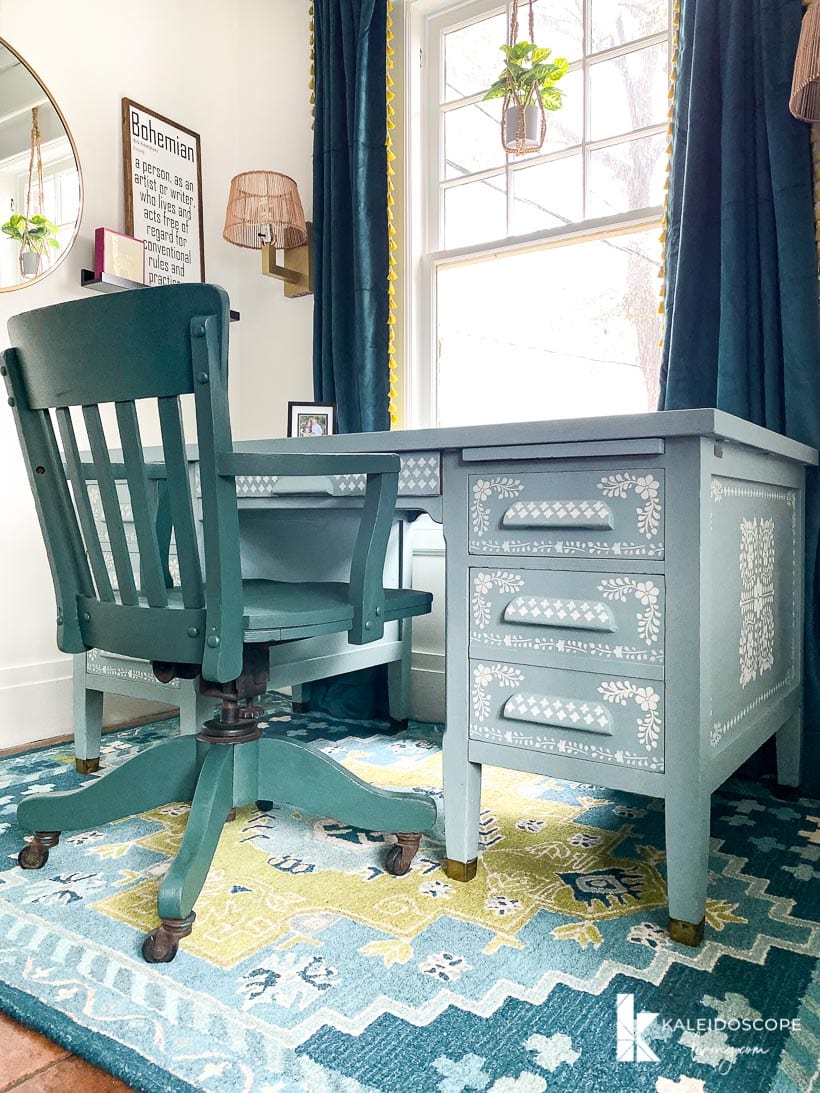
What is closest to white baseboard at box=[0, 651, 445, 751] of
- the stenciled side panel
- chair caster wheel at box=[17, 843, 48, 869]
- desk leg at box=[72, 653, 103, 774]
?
desk leg at box=[72, 653, 103, 774]

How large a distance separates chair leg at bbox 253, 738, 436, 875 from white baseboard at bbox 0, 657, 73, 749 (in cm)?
127

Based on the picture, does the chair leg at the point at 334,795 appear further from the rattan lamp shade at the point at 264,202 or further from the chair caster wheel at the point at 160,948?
the rattan lamp shade at the point at 264,202

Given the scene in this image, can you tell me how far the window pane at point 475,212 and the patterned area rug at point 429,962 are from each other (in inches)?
74.1

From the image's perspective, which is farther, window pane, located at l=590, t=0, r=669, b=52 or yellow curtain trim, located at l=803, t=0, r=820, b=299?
window pane, located at l=590, t=0, r=669, b=52

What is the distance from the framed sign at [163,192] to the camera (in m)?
2.69

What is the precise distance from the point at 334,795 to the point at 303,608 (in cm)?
35

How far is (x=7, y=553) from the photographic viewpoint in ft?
7.84

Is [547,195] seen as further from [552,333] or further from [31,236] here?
[31,236]

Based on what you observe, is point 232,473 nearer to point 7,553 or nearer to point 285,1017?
point 285,1017

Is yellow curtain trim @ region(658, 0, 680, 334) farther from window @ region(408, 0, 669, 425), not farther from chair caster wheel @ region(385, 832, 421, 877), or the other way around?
chair caster wheel @ region(385, 832, 421, 877)

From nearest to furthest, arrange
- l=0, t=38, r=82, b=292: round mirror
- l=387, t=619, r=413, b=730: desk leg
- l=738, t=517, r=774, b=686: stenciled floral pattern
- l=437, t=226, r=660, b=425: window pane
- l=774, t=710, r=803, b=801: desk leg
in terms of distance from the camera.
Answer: l=738, t=517, r=774, b=686: stenciled floral pattern, l=774, t=710, r=803, b=801: desk leg, l=0, t=38, r=82, b=292: round mirror, l=437, t=226, r=660, b=425: window pane, l=387, t=619, r=413, b=730: desk leg

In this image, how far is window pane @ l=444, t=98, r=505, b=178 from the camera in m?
2.68

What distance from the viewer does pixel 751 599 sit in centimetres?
155

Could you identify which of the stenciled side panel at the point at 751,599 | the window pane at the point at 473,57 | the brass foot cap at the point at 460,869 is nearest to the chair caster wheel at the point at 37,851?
the brass foot cap at the point at 460,869
